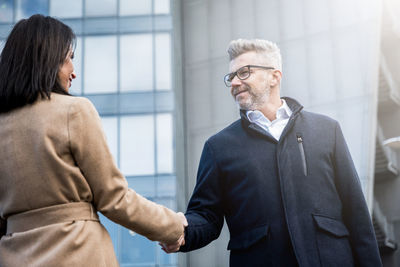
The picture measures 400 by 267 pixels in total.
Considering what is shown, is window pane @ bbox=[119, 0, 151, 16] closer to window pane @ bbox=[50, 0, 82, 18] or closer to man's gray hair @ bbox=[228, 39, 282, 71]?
window pane @ bbox=[50, 0, 82, 18]

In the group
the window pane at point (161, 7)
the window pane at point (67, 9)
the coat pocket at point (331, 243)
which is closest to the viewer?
the coat pocket at point (331, 243)

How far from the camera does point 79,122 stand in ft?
9.52

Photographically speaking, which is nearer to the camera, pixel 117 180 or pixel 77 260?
pixel 77 260

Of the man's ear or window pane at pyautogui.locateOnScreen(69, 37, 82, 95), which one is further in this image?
window pane at pyautogui.locateOnScreen(69, 37, 82, 95)

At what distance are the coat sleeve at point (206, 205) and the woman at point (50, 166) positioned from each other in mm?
1045

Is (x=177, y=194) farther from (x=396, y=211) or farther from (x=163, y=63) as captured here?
(x=396, y=211)

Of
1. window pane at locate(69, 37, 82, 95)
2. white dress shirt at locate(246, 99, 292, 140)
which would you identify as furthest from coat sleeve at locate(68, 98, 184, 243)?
window pane at locate(69, 37, 82, 95)

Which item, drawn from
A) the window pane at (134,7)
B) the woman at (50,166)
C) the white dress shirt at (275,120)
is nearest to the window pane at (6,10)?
the window pane at (134,7)

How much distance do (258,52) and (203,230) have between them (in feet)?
4.78

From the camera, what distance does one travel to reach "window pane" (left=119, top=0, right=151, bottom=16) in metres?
22.6

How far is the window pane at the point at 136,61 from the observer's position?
22219 millimetres

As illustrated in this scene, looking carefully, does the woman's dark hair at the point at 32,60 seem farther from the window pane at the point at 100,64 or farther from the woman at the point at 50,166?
the window pane at the point at 100,64

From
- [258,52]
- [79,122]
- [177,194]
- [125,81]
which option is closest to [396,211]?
[177,194]

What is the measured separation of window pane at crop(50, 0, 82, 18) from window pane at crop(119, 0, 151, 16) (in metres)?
Answer: 1.69
